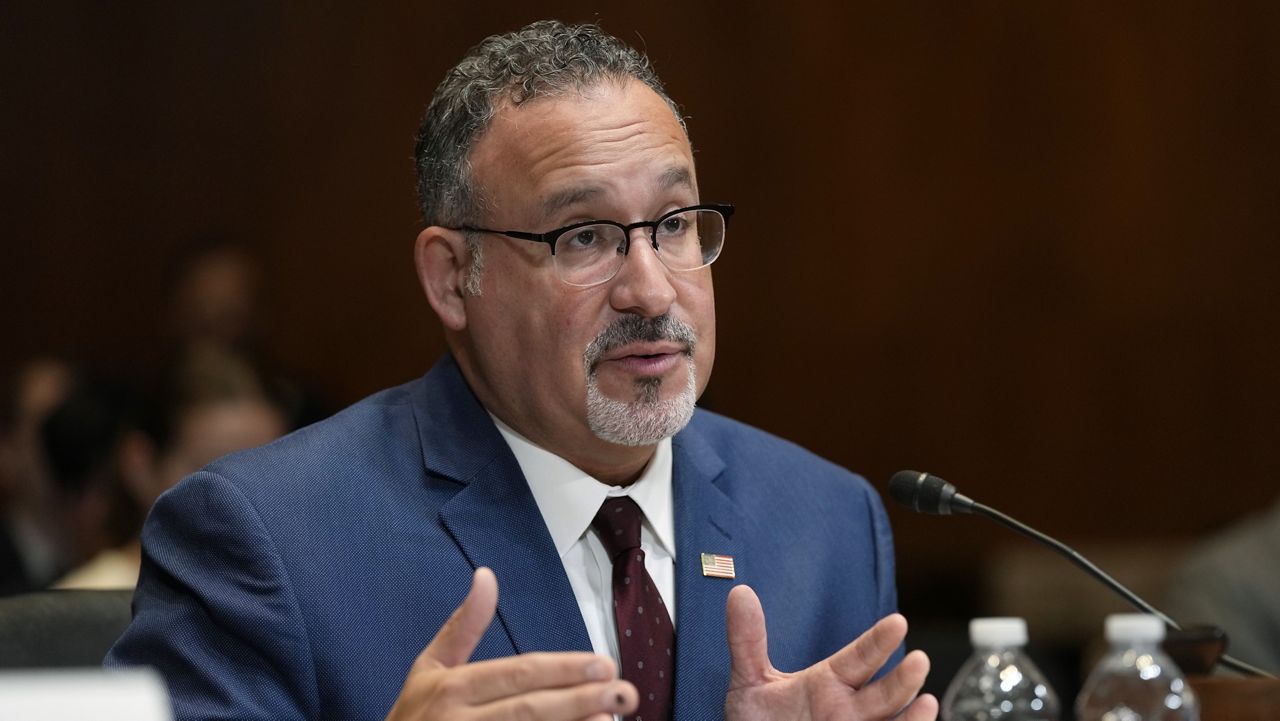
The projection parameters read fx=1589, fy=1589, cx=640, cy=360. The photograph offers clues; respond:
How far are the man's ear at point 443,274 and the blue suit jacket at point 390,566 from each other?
9 cm

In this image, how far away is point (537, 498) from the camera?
2.40m

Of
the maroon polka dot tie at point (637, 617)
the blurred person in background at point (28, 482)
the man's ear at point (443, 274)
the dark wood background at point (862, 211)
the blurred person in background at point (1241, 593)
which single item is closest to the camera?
the maroon polka dot tie at point (637, 617)

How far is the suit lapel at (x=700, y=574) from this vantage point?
7.50ft

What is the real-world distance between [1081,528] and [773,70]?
2.32m

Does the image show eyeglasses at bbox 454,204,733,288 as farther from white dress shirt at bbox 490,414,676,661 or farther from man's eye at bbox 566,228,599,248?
white dress shirt at bbox 490,414,676,661

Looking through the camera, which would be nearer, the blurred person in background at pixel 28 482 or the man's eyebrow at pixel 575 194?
the man's eyebrow at pixel 575 194

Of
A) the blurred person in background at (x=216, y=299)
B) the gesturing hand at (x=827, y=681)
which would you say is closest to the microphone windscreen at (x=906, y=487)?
the gesturing hand at (x=827, y=681)

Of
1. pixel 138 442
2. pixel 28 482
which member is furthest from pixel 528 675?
pixel 28 482

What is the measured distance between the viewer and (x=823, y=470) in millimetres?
2807

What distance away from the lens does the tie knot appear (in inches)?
92.7

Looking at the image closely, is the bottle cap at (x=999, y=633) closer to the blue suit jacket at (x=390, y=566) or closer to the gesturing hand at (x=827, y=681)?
the gesturing hand at (x=827, y=681)

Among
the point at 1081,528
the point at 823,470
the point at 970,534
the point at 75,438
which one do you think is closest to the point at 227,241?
the point at 75,438

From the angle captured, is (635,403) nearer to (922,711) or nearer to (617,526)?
(617,526)

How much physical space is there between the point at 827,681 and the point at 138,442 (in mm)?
2569
